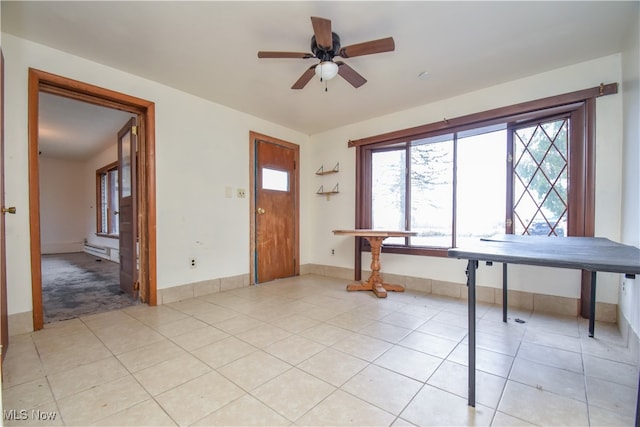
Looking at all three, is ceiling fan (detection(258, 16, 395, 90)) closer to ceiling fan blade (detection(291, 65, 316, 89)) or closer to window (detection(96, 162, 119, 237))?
ceiling fan blade (detection(291, 65, 316, 89))

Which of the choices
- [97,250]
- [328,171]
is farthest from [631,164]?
[97,250]

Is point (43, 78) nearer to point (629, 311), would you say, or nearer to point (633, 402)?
point (633, 402)

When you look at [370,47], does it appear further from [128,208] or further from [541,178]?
[128,208]

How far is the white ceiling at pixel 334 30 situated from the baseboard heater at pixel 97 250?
17.5 ft

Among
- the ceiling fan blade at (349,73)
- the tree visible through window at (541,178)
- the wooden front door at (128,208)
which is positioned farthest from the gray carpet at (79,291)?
the tree visible through window at (541,178)

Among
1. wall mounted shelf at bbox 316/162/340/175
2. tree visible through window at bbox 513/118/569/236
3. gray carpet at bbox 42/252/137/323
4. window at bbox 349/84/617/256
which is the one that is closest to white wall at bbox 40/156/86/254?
gray carpet at bbox 42/252/137/323

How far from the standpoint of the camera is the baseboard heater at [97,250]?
21.1ft

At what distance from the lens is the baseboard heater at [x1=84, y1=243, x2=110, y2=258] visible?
6443mm

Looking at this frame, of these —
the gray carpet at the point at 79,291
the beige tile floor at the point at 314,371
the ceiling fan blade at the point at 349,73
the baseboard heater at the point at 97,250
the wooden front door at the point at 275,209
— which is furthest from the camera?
Result: the baseboard heater at the point at 97,250

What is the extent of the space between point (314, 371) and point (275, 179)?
3146mm

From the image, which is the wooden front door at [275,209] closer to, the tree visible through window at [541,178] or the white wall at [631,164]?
the tree visible through window at [541,178]

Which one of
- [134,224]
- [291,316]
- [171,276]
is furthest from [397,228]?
[134,224]

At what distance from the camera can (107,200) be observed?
701cm

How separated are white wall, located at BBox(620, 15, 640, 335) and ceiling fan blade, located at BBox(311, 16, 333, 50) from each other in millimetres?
2199
